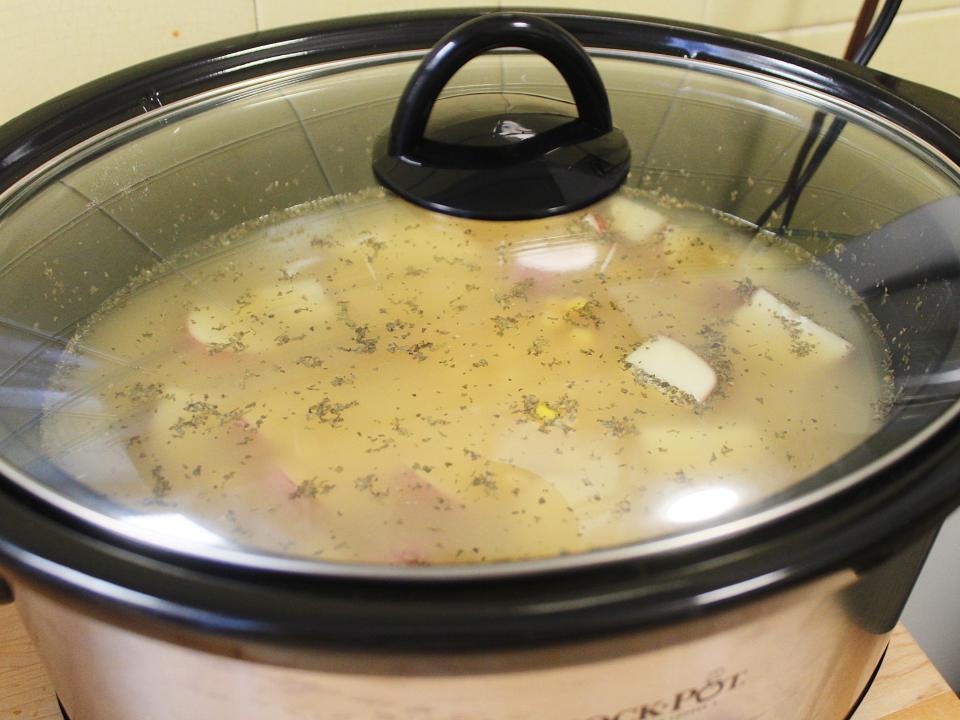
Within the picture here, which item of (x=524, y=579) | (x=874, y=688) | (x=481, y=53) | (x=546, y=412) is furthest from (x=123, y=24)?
(x=874, y=688)

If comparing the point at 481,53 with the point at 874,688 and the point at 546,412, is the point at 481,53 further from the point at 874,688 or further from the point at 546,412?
the point at 874,688

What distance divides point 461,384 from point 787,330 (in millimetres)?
225

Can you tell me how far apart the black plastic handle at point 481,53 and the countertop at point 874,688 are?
0.50 metres

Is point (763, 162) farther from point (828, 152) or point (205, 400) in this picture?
point (205, 400)

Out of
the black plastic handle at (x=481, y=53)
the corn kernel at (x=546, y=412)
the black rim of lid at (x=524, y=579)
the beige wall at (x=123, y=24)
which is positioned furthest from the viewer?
the beige wall at (x=123, y=24)

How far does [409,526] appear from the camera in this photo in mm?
466

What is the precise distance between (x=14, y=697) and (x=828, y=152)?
30.4 inches

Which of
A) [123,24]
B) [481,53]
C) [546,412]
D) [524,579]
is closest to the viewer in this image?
[524,579]

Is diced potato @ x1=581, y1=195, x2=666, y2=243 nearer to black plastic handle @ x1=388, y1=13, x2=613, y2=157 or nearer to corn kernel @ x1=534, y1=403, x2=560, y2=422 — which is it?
black plastic handle @ x1=388, y1=13, x2=613, y2=157

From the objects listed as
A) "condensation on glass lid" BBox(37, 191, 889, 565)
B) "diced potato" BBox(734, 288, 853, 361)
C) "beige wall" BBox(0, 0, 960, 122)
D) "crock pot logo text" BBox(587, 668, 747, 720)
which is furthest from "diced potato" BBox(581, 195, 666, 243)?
"beige wall" BBox(0, 0, 960, 122)

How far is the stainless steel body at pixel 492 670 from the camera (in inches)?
15.9

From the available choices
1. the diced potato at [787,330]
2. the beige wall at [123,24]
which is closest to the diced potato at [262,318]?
the diced potato at [787,330]

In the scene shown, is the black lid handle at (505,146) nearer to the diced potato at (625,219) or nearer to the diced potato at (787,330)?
the diced potato at (625,219)

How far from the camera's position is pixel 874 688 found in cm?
73
